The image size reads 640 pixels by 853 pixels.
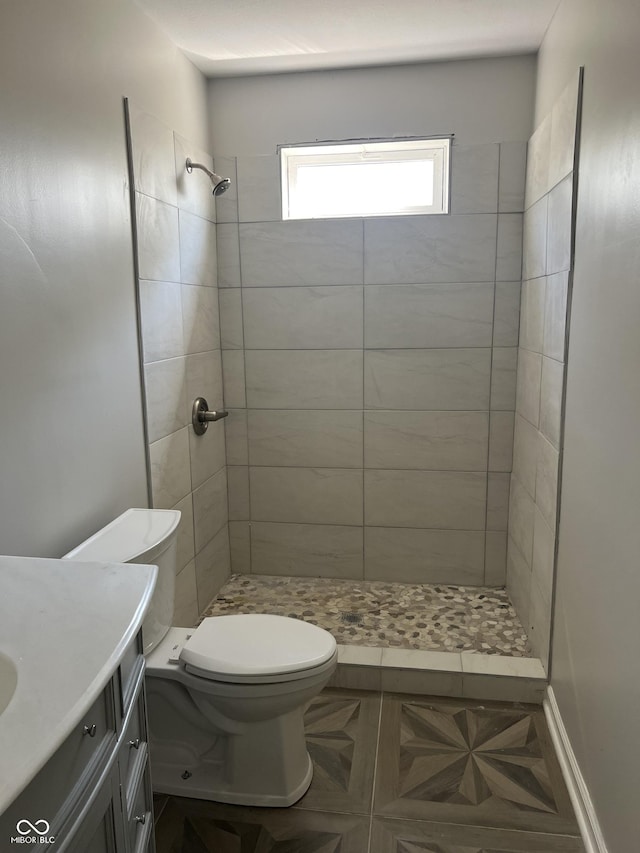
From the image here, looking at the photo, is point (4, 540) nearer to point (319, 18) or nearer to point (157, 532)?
point (157, 532)

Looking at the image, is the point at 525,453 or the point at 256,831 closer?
the point at 256,831

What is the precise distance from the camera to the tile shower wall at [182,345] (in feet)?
7.41

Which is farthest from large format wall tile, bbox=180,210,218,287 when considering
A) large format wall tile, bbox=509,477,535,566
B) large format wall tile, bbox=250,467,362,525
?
large format wall tile, bbox=509,477,535,566

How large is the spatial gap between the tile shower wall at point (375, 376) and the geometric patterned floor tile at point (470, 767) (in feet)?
2.93

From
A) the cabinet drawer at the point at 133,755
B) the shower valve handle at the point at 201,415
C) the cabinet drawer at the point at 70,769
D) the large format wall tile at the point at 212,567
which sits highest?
the shower valve handle at the point at 201,415

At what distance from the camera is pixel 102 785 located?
3.47 feet

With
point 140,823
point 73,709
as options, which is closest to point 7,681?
point 73,709

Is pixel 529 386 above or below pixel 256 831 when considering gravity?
above

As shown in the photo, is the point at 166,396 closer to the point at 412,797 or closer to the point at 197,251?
the point at 197,251

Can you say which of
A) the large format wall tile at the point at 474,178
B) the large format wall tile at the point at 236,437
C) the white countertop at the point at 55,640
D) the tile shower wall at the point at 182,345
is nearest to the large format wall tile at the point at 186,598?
the tile shower wall at the point at 182,345

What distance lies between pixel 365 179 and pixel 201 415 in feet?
4.27

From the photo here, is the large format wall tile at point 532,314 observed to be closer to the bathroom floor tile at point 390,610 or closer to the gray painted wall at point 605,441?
the gray painted wall at point 605,441

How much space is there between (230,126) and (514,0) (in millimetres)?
1280

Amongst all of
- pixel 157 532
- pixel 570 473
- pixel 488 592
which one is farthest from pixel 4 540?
pixel 488 592
